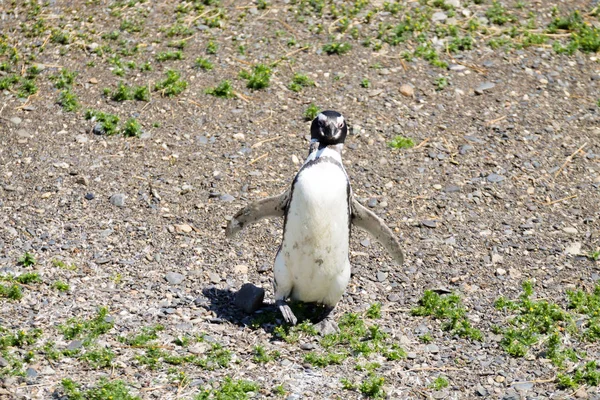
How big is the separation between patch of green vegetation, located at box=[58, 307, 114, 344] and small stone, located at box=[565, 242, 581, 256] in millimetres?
3192

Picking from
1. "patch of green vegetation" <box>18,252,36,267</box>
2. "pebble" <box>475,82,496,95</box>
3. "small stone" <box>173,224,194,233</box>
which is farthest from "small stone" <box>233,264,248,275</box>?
"pebble" <box>475,82,496,95</box>

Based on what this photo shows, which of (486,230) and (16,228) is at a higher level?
(16,228)

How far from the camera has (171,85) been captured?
803cm

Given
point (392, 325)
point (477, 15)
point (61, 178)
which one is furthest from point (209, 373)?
point (477, 15)

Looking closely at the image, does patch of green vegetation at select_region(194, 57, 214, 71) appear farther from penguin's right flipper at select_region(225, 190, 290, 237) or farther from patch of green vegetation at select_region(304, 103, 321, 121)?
penguin's right flipper at select_region(225, 190, 290, 237)

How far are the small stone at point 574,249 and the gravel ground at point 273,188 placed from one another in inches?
0.5

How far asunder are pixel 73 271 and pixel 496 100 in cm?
405

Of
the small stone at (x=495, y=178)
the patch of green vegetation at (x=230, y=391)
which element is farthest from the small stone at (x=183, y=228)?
the small stone at (x=495, y=178)

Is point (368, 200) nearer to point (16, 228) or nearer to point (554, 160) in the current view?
point (554, 160)

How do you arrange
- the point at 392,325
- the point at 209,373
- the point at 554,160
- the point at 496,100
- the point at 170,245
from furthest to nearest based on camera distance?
the point at 496,100, the point at 554,160, the point at 170,245, the point at 392,325, the point at 209,373

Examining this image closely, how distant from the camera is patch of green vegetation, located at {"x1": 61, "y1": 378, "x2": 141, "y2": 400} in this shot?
189 inches

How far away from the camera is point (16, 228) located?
6465 millimetres

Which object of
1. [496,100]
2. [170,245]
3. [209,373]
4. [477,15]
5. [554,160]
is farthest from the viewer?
[477,15]

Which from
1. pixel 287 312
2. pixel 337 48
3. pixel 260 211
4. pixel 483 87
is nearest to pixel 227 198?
pixel 260 211
